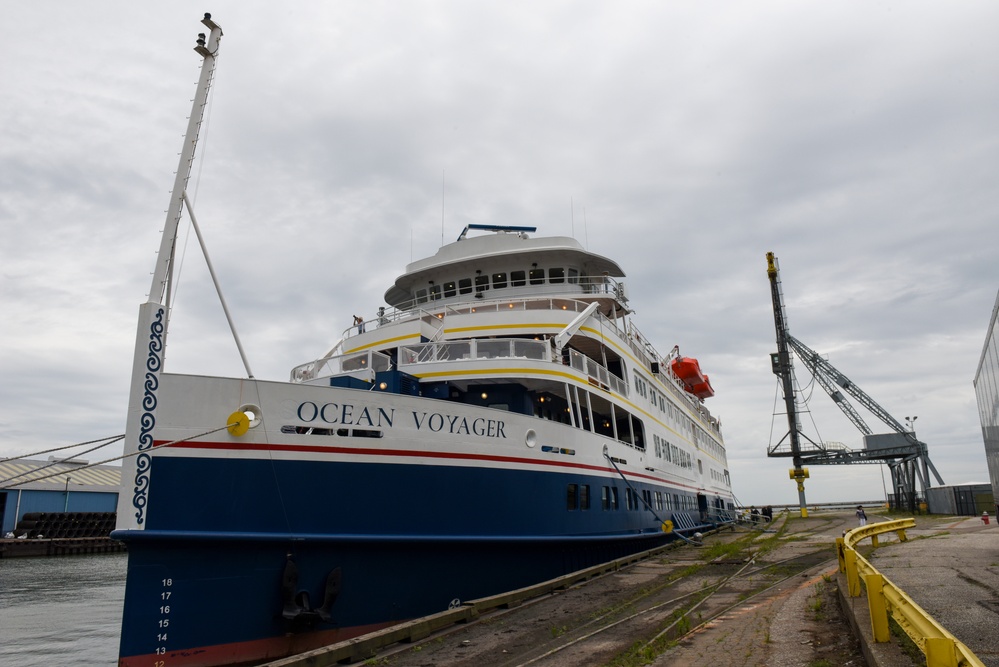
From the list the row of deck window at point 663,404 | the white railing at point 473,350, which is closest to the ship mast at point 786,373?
the row of deck window at point 663,404

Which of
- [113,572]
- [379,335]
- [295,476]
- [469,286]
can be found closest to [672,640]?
[295,476]

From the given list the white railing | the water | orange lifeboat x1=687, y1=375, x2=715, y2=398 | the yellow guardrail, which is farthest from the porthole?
orange lifeboat x1=687, y1=375, x2=715, y2=398

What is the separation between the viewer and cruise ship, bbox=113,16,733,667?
8523 millimetres

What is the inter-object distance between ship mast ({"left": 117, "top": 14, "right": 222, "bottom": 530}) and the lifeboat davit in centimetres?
2857

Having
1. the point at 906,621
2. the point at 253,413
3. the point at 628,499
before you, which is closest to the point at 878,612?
the point at 906,621

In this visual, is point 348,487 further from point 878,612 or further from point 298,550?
point 878,612

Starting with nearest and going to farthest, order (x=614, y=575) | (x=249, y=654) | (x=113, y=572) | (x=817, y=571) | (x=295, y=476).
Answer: (x=249, y=654) → (x=295, y=476) → (x=817, y=571) → (x=614, y=575) → (x=113, y=572)

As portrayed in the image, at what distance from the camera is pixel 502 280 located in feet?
65.5

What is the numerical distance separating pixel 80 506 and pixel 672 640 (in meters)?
53.8

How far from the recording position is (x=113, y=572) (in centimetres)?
3050

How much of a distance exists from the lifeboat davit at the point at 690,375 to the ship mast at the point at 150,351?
28571mm

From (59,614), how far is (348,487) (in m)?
14.7

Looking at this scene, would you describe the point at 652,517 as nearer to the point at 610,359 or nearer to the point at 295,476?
the point at 610,359

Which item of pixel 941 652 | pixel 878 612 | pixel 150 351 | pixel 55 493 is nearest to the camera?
pixel 941 652
